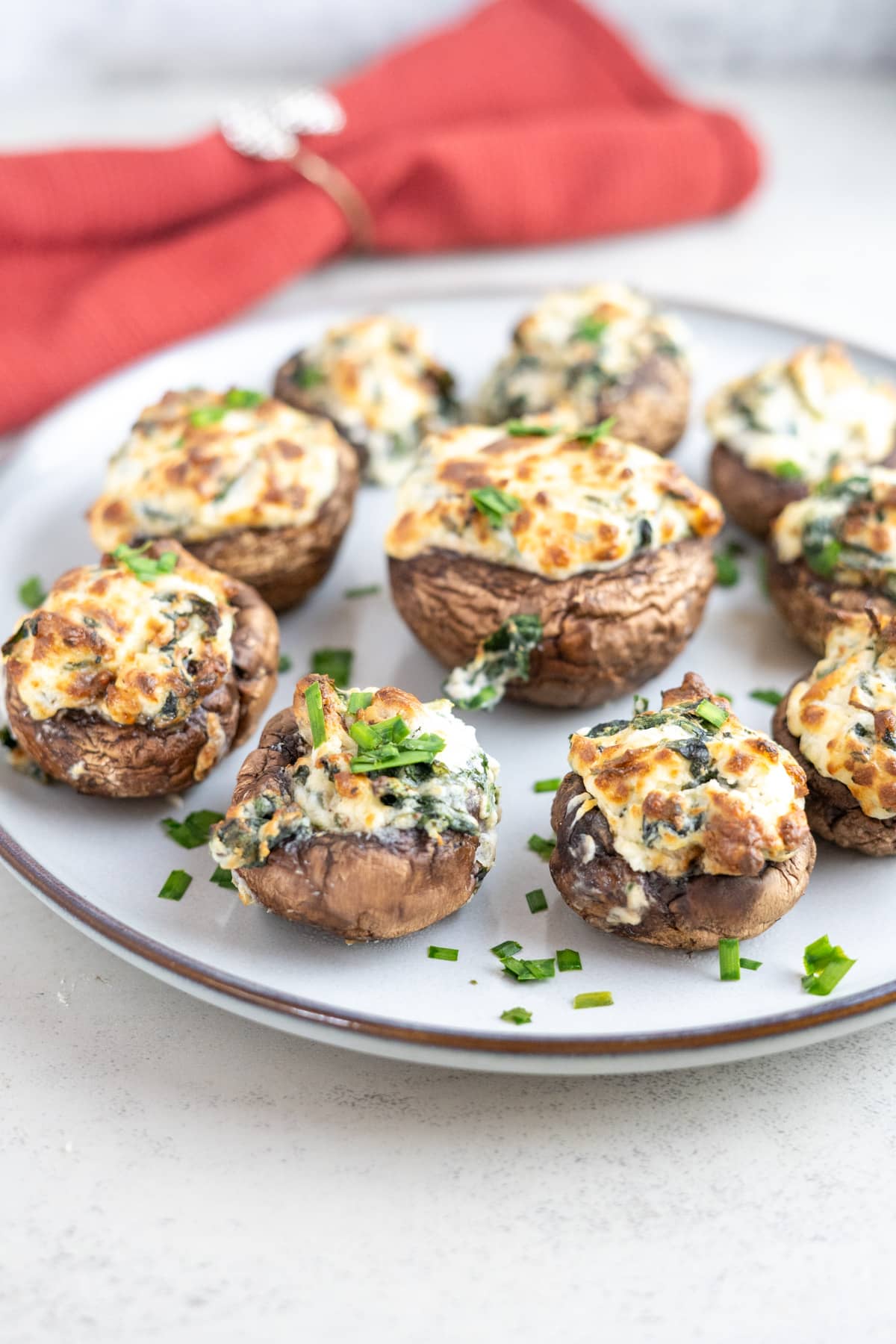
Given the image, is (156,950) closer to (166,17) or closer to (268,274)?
(268,274)

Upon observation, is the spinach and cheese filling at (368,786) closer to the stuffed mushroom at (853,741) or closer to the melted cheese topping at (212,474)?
the stuffed mushroom at (853,741)

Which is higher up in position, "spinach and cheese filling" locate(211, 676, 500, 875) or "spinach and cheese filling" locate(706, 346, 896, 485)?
"spinach and cheese filling" locate(706, 346, 896, 485)

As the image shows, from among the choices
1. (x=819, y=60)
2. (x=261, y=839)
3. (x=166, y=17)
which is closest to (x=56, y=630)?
(x=261, y=839)

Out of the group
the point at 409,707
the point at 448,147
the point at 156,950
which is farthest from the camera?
the point at 448,147

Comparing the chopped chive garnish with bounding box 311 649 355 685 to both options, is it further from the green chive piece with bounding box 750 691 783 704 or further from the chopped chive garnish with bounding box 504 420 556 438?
the green chive piece with bounding box 750 691 783 704

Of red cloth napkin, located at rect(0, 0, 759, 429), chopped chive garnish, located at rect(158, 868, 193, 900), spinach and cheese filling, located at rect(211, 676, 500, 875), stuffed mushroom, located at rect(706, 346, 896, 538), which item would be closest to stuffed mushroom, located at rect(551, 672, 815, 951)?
spinach and cheese filling, located at rect(211, 676, 500, 875)

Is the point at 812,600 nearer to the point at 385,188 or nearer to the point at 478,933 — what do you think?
the point at 478,933
